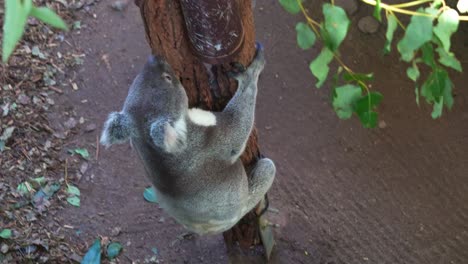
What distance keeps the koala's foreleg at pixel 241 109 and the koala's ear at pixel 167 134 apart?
231mm

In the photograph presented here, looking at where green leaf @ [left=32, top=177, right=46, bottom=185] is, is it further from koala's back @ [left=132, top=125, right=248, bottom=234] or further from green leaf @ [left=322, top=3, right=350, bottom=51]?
green leaf @ [left=322, top=3, right=350, bottom=51]

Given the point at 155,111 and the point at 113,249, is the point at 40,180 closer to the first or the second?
the point at 113,249

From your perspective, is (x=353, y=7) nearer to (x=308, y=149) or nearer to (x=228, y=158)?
(x=308, y=149)

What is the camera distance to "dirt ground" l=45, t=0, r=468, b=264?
3.21m

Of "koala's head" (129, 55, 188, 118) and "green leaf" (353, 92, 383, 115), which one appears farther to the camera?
"koala's head" (129, 55, 188, 118)

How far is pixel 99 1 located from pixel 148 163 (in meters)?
2.35

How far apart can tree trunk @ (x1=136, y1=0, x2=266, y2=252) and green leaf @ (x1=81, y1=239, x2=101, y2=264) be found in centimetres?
134

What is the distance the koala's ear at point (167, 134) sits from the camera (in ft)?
6.46

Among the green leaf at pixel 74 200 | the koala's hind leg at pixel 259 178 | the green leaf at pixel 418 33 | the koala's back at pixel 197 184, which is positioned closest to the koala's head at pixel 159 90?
the koala's back at pixel 197 184

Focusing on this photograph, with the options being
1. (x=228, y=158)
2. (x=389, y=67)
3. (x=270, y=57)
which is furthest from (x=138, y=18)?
(x=228, y=158)

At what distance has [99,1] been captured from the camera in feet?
13.7

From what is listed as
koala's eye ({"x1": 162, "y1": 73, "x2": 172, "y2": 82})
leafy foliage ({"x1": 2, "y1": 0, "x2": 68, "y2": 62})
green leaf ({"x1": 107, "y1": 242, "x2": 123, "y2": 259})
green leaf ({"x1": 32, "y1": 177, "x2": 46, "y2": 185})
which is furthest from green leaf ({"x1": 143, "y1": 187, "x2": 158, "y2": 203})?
leafy foliage ({"x1": 2, "y1": 0, "x2": 68, "y2": 62})

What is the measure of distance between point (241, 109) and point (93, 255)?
4.79ft

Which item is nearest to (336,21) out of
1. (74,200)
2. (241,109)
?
(241,109)
